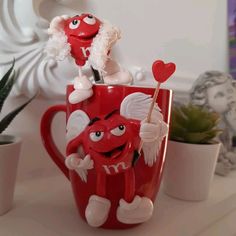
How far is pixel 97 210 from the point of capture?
0.27 metres

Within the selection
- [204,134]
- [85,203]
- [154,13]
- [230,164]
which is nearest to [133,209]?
[85,203]

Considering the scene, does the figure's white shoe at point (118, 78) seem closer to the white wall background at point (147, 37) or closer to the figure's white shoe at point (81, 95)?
the figure's white shoe at point (81, 95)

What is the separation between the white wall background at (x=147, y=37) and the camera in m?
0.42

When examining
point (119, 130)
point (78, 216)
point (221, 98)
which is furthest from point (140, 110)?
point (221, 98)

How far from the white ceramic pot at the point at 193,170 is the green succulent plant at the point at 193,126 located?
2cm

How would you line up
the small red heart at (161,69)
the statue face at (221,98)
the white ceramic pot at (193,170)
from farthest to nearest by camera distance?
the statue face at (221,98)
the white ceramic pot at (193,170)
the small red heart at (161,69)

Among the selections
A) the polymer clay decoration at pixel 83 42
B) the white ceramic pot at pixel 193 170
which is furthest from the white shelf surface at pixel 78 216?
the polymer clay decoration at pixel 83 42

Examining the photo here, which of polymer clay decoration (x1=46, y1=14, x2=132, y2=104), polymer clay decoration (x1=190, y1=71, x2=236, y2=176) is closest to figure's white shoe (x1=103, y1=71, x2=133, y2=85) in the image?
polymer clay decoration (x1=46, y1=14, x2=132, y2=104)

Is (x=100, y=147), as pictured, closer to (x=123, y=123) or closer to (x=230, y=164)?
(x=123, y=123)

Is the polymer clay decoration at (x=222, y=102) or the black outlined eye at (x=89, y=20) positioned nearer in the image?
the black outlined eye at (x=89, y=20)

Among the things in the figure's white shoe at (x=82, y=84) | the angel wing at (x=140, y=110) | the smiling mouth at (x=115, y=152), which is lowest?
the smiling mouth at (x=115, y=152)

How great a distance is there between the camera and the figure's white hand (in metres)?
0.27

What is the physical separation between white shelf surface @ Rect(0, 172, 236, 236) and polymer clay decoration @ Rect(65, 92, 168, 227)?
0.03 m

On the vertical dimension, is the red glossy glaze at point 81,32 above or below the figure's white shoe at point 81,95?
above
